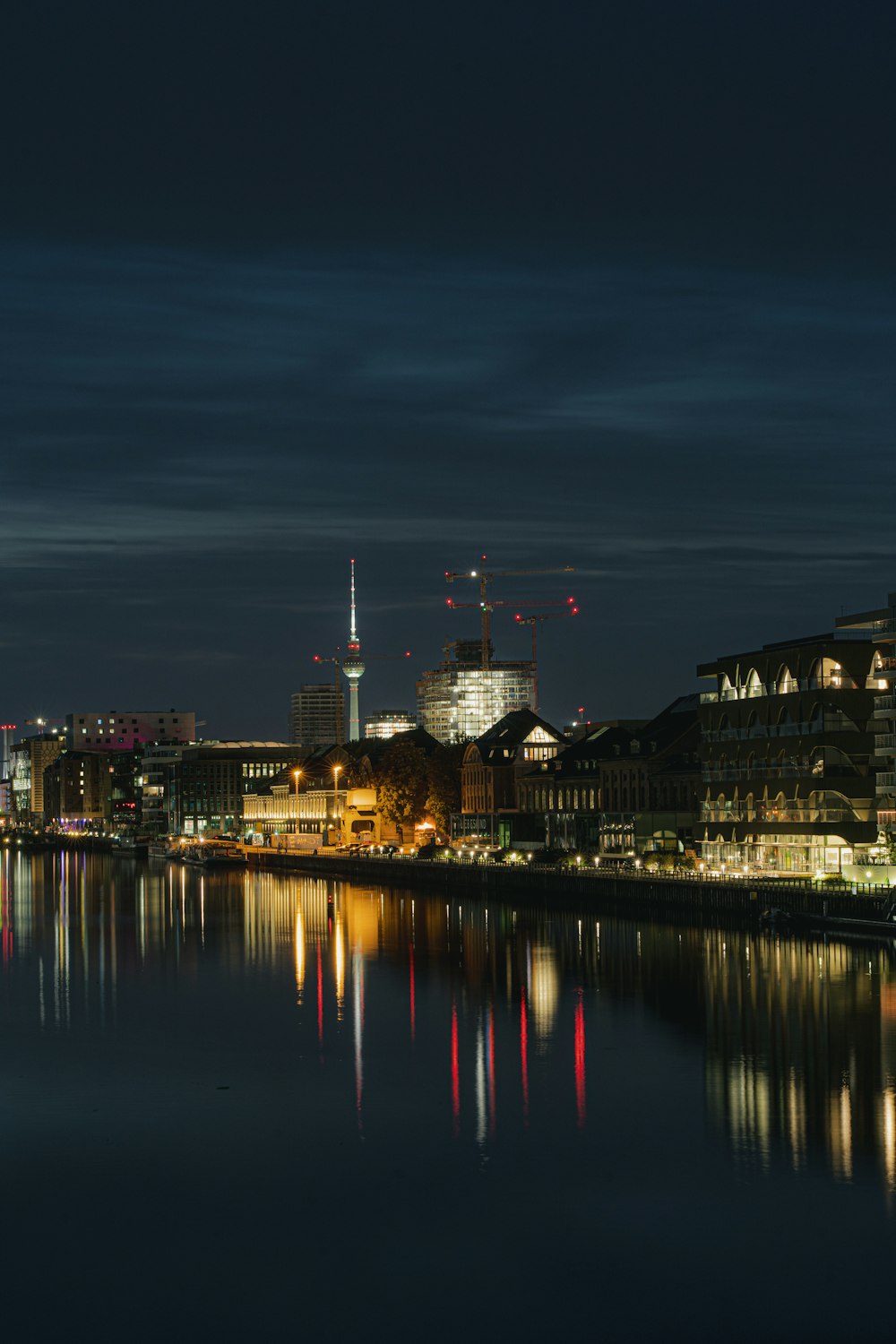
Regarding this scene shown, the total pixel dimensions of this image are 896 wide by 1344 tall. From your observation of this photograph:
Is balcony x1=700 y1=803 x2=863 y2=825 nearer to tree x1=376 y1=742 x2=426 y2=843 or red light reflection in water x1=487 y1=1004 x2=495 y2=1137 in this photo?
red light reflection in water x1=487 y1=1004 x2=495 y2=1137

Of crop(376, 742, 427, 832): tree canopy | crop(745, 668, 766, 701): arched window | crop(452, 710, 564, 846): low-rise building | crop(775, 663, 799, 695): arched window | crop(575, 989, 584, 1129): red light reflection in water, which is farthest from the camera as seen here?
crop(376, 742, 427, 832): tree canopy

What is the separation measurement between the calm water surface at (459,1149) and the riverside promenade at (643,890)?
4.33 meters

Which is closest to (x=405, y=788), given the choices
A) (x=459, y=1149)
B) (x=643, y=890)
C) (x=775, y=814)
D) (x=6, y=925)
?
(x=6, y=925)

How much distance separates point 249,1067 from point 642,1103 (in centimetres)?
1047

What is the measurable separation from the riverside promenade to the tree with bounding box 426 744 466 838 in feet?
33.3

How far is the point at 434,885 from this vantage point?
11631 centimetres

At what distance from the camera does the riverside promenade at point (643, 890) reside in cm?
6850

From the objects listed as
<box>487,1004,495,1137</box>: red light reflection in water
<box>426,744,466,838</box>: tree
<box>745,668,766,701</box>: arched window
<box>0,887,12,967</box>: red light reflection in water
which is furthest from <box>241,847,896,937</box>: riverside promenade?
<box>0,887,12,967</box>: red light reflection in water

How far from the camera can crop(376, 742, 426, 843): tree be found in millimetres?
144750

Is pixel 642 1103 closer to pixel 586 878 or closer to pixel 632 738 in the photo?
pixel 586 878

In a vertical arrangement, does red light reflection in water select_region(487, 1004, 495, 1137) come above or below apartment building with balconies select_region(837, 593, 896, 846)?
below

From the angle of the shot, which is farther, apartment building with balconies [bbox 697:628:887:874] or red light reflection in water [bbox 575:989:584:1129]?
apartment building with balconies [bbox 697:628:887:874]

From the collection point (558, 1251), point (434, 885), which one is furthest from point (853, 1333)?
point (434, 885)

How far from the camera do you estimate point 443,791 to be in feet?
474
